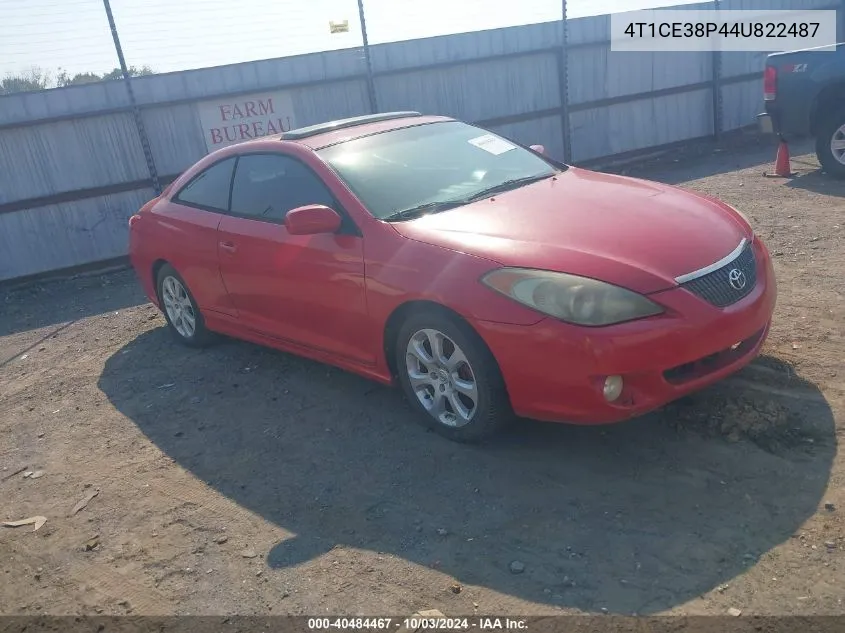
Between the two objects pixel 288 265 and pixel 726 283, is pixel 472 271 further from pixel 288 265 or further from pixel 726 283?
pixel 288 265

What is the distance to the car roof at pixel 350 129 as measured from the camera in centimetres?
505

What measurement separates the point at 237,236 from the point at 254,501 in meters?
1.97

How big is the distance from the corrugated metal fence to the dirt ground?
4.87 meters

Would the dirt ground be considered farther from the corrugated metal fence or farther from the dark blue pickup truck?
the corrugated metal fence

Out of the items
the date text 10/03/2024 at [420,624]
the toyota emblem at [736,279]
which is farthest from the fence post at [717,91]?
the date text 10/03/2024 at [420,624]

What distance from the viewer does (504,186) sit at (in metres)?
4.72

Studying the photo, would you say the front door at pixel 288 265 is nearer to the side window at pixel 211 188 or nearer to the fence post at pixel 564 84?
the side window at pixel 211 188

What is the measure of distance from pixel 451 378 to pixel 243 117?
25.0ft

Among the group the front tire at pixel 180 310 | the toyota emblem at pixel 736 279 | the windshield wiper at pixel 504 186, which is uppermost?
the windshield wiper at pixel 504 186

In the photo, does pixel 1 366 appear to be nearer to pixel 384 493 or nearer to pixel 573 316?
pixel 384 493

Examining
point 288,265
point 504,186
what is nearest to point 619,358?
point 504,186

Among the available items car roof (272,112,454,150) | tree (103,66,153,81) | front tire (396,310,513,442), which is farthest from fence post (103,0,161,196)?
front tire (396,310,513,442)

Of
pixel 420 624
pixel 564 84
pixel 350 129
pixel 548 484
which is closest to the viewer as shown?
pixel 420 624

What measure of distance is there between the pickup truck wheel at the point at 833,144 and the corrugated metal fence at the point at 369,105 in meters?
4.11
